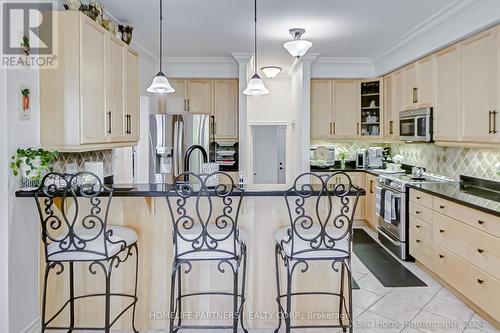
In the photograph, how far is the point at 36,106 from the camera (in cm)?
265

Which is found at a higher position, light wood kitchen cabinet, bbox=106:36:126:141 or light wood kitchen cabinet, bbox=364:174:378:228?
light wood kitchen cabinet, bbox=106:36:126:141

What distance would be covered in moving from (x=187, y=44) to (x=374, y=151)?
11.4 feet

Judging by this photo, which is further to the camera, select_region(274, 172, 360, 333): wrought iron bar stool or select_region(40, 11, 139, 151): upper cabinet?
select_region(40, 11, 139, 151): upper cabinet

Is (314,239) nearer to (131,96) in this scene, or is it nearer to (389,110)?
(131,96)

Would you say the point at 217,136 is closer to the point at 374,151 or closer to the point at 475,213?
the point at 374,151

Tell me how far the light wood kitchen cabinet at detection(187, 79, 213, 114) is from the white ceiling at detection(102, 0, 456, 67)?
61 centimetres

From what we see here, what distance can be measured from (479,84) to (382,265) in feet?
7.14

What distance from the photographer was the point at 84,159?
3.44 meters

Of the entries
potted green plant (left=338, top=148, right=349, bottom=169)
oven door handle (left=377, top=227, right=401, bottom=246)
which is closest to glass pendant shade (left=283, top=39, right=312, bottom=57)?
oven door handle (left=377, top=227, right=401, bottom=246)

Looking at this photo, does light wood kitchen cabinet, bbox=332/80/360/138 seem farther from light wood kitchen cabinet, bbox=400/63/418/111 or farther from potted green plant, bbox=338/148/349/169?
light wood kitchen cabinet, bbox=400/63/418/111

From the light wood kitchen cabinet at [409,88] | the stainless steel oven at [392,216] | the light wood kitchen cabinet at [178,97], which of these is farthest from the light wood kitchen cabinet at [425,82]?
the light wood kitchen cabinet at [178,97]

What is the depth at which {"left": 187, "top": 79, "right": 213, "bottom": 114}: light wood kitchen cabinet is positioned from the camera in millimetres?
6109

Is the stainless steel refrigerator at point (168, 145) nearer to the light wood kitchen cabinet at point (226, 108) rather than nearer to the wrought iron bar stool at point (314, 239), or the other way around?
the light wood kitchen cabinet at point (226, 108)

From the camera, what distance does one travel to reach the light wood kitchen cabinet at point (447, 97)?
3953 mm
